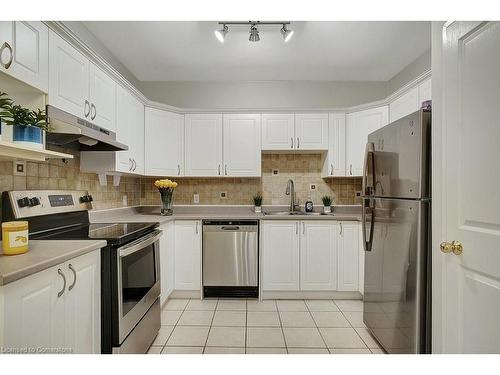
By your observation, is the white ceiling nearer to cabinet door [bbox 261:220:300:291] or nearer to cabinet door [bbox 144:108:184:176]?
cabinet door [bbox 144:108:184:176]

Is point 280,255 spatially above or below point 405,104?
below

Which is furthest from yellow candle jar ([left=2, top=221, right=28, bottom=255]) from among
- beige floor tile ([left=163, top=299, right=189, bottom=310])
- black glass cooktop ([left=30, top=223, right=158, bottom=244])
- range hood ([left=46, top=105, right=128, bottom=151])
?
beige floor tile ([left=163, top=299, right=189, bottom=310])

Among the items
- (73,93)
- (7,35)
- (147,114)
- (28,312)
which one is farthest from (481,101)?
(147,114)

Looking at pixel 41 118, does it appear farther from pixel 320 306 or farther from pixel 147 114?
pixel 320 306

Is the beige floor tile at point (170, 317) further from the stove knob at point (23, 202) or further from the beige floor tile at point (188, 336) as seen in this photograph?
the stove knob at point (23, 202)

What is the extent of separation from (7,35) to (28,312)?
4.00ft

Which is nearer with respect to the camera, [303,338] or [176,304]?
→ [303,338]

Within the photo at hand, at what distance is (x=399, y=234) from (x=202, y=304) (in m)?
2.03

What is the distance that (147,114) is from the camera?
304 cm

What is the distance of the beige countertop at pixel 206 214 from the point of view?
2.71 m

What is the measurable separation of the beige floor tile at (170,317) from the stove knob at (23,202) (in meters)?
1.47

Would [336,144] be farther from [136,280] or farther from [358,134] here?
[136,280]

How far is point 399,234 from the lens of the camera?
1.71 metres

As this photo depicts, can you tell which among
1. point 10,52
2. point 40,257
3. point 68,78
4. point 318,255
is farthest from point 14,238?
point 318,255
